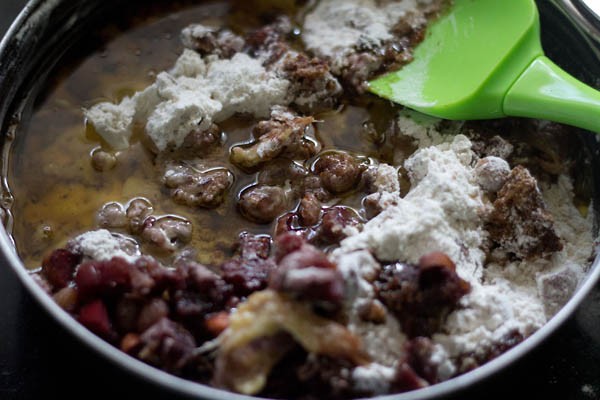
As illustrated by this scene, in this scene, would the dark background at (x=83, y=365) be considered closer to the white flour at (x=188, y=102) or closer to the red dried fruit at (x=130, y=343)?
the red dried fruit at (x=130, y=343)

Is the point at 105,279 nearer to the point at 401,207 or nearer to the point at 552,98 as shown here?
the point at 401,207

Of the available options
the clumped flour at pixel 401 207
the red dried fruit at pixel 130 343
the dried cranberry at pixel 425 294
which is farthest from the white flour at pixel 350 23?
the red dried fruit at pixel 130 343

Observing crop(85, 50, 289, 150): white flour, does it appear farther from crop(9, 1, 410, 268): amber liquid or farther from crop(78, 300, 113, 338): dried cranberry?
crop(78, 300, 113, 338): dried cranberry

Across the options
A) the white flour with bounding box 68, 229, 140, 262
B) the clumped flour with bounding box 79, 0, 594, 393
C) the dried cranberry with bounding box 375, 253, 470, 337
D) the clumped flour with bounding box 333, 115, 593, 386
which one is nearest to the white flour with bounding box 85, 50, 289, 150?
the clumped flour with bounding box 79, 0, 594, 393

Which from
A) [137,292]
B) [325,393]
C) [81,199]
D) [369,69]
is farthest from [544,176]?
[81,199]

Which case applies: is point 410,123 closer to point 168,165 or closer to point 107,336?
point 168,165
